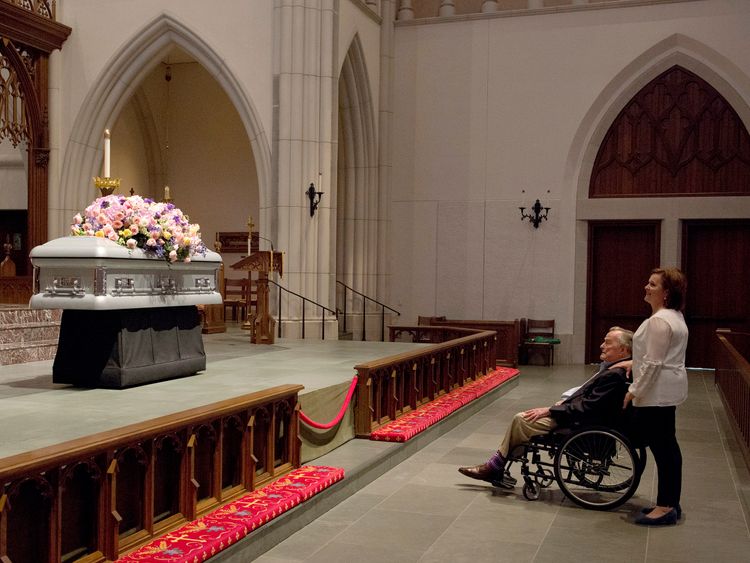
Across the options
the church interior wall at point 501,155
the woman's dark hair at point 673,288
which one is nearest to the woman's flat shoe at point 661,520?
→ the woman's dark hair at point 673,288

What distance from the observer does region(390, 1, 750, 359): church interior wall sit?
13945 millimetres

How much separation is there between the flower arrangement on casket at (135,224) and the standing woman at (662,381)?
10.8 ft

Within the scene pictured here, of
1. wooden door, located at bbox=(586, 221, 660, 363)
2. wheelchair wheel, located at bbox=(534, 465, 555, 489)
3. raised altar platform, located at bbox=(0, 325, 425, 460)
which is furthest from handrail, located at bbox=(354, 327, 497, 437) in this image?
wooden door, located at bbox=(586, 221, 660, 363)

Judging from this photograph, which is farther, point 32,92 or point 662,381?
point 32,92

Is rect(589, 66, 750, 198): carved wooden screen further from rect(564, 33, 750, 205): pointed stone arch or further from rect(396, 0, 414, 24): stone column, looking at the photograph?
rect(396, 0, 414, 24): stone column

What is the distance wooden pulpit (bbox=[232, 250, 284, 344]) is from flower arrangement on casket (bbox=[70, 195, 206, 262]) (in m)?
3.41

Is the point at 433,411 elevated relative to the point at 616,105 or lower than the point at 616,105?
lower

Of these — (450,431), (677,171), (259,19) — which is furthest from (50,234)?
(677,171)

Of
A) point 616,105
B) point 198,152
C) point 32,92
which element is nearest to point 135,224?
point 32,92

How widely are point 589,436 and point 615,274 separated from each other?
9.66 meters

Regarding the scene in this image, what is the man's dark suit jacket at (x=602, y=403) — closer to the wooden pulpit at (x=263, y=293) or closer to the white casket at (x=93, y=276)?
the white casket at (x=93, y=276)

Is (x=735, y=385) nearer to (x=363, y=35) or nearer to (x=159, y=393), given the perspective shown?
(x=159, y=393)

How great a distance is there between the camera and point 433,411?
7875 millimetres

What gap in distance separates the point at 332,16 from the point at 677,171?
613 centimetres
